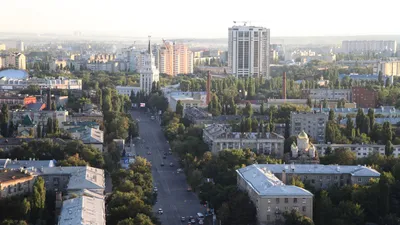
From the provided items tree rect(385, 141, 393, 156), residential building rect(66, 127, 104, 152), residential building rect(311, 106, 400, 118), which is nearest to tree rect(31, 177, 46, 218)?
residential building rect(66, 127, 104, 152)

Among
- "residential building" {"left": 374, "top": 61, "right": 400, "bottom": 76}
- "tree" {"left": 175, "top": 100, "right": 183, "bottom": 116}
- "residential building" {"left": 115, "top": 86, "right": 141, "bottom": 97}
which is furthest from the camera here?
"residential building" {"left": 374, "top": 61, "right": 400, "bottom": 76}

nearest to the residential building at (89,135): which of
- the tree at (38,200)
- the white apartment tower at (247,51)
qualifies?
the tree at (38,200)

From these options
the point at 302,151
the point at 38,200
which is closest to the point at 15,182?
the point at 38,200

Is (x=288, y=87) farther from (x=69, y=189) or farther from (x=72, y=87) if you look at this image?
(x=69, y=189)

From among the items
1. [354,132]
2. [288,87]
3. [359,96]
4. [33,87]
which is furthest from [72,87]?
[354,132]

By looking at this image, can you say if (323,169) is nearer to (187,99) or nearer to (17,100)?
(187,99)

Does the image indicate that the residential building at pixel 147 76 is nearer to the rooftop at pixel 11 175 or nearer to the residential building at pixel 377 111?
the residential building at pixel 377 111

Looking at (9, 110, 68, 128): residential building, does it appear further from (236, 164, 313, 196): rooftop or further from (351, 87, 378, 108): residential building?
(351, 87, 378, 108): residential building
